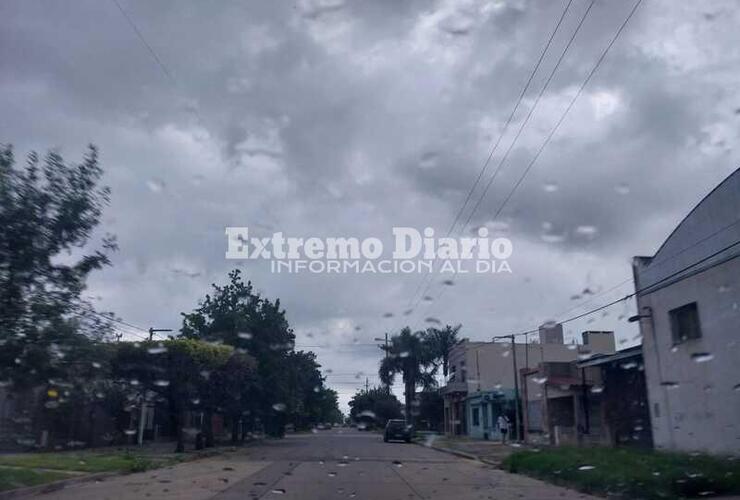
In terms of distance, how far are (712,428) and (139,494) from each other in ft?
46.6

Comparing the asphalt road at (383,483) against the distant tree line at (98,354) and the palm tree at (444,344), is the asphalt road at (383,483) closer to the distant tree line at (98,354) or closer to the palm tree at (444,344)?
the distant tree line at (98,354)

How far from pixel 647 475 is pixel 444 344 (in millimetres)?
43416

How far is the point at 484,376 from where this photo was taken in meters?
53.9

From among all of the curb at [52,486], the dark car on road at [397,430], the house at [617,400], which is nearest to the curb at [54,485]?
the curb at [52,486]

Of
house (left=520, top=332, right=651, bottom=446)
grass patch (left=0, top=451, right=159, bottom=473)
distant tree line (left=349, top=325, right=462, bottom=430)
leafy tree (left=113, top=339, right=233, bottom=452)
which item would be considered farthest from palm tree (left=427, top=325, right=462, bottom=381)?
grass patch (left=0, top=451, right=159, bottom=473)

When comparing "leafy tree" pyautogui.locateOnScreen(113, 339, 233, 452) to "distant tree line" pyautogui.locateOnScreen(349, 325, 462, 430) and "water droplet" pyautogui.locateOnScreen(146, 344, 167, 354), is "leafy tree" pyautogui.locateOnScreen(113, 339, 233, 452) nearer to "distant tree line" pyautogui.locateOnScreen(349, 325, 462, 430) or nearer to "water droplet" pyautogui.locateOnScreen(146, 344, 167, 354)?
"water droplet" pyautogui.locateOnScreen(146, 344, 167, 354)

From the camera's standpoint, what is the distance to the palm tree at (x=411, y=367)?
40438 mm

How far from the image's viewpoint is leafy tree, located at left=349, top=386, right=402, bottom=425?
48688 mm

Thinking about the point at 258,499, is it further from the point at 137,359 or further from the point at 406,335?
the point at 406,335

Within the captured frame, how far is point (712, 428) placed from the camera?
20.3 metres

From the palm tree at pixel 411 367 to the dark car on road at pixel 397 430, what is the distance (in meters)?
0.82

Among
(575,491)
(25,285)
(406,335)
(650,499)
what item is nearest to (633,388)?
(406,335)

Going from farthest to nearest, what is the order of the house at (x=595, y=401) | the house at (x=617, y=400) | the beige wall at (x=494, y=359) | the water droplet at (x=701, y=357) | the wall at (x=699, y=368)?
1. the beige wall at (x=494, y=359)
2. the house at (x=595, y=401)
3. the house at (x=617, y=400)
4. the water droplet at (x=701, y=357)
5. the wall at (x=699, y=368)

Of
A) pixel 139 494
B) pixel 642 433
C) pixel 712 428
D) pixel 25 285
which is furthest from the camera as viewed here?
pixel 642 433
